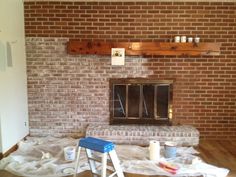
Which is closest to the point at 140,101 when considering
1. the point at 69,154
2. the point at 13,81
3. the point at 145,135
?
the point at 145,135

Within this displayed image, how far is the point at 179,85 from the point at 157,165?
1498 mm

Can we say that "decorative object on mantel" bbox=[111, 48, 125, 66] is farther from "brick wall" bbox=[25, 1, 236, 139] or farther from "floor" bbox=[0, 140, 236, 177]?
"floor" bbox=[0, 140, 236, 177]

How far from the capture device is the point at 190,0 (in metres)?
3.76

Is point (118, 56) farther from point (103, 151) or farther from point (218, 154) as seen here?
point (218, 154)

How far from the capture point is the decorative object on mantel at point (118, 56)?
12.4 ft

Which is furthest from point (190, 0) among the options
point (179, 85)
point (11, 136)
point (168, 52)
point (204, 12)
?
point (11, 136)

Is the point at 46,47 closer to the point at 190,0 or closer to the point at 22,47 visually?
the point at 22,47

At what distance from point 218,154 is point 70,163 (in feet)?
6.59

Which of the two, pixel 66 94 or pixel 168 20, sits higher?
pixel 168 20

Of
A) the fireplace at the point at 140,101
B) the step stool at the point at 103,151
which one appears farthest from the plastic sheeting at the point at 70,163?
the fireplace at the point at 140,101

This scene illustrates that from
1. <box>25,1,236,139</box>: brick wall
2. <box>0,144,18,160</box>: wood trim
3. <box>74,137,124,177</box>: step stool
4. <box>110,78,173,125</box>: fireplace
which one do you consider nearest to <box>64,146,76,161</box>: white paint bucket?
<box>74,137,124,177</box>: step stool

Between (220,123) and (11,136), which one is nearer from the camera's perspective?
(11,136)

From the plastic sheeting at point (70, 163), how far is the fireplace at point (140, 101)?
0.59m

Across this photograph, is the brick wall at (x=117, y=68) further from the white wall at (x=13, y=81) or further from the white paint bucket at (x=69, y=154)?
the white paint bucket at (x=69, y=154)
